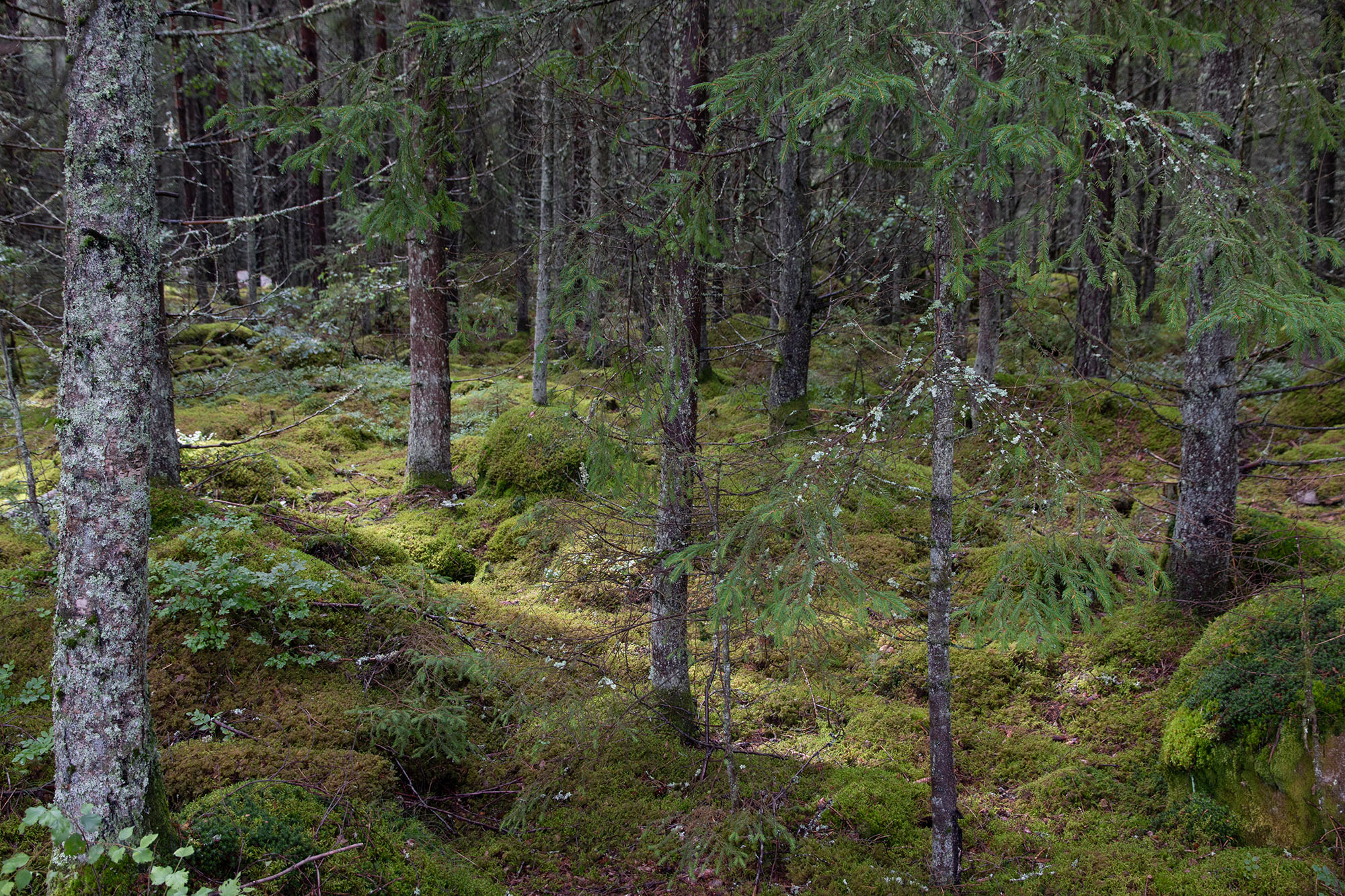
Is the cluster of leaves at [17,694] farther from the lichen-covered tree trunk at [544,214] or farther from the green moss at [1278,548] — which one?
the green moss at [1278,548]

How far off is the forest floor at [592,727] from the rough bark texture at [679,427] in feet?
0.63

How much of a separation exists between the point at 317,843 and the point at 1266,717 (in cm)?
556

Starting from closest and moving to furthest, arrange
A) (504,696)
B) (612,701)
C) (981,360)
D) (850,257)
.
→ (612,701) → (504,696) → (850,257) → (981,360)

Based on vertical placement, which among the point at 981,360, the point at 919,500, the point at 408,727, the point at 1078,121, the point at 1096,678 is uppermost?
the point at 1078,121

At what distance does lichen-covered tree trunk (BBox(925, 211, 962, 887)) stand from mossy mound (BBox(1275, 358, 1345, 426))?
9365mm

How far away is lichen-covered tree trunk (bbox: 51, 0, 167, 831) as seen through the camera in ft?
9.68

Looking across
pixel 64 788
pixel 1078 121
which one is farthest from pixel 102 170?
pixel 1078 121

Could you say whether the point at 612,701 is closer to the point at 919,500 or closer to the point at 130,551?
the point at 919,500

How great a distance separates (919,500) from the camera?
4320 millimetres

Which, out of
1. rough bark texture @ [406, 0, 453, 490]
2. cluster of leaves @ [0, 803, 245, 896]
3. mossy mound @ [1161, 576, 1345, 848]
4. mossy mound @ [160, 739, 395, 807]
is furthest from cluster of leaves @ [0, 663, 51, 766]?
mossy mound @ [1161, 576, 1345, 848]

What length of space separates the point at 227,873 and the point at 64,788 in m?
0.80

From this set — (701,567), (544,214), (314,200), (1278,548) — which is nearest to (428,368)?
(544,214)

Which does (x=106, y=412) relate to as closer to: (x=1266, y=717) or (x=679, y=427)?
(x=679, y=427)

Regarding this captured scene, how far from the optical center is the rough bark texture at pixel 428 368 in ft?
30.4
